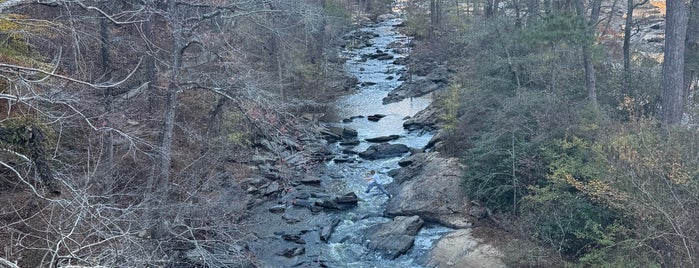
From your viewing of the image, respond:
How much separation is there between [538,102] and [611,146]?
14.7 feet

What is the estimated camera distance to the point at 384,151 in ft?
74.5

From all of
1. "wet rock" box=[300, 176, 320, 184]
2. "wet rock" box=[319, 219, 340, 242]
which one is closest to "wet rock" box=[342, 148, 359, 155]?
"wet rock" box=[300, 176, 320, 184]

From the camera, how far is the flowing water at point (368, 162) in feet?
49.2

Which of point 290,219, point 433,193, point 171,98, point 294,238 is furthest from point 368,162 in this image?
point 171,98

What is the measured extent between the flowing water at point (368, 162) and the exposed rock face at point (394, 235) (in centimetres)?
19

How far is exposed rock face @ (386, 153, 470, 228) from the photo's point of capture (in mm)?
16578

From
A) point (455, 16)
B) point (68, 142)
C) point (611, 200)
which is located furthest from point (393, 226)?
point (455, 16)

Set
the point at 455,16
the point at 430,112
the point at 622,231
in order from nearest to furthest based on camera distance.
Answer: the point at 622,231, the point at 430,112, the point at 455,16

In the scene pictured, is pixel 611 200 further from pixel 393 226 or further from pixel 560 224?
pixel 393 226

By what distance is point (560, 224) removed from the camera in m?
12.9

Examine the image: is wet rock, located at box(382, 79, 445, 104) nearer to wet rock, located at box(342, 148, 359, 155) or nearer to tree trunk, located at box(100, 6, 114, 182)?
wet rock, located at box(342, 148, 359, 155)

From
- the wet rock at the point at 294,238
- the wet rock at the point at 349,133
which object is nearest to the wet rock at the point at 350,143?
the wet rock at the point at 349,133

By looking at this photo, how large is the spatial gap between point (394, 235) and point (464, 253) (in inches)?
87.6

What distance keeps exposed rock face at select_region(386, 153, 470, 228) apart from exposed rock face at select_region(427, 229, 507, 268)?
44.1 inches
